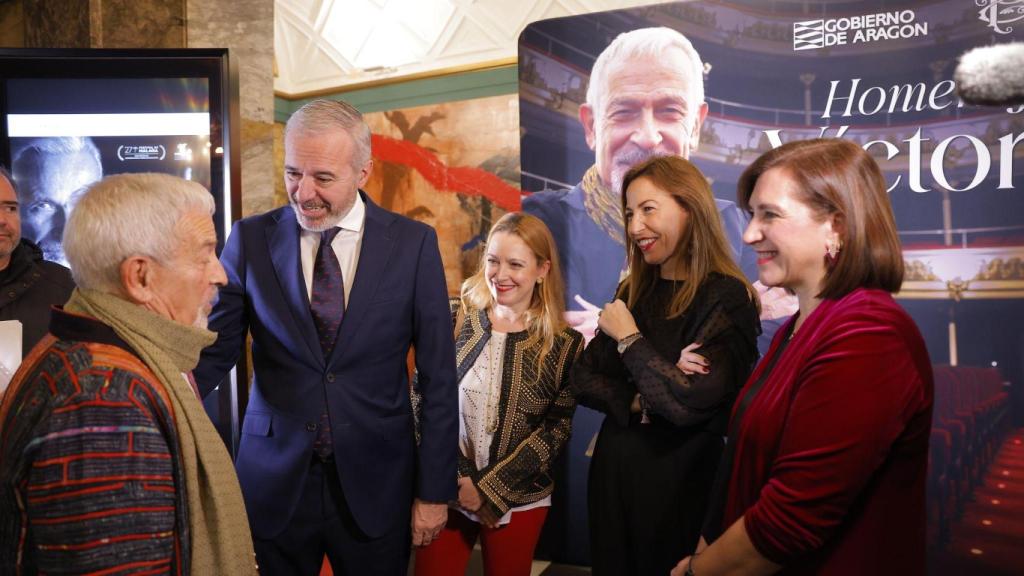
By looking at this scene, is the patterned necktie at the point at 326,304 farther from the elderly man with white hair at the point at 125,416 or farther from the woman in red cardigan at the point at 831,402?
the woman in red cardigan at the point at 831,402

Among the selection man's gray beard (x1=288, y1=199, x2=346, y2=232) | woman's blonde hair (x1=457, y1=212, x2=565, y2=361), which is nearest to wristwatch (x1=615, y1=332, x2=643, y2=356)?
woman's blonde hair (x1=457, y1=212, x2=565, y2=361)

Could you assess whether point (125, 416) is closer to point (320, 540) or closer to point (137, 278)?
point (137, 278)

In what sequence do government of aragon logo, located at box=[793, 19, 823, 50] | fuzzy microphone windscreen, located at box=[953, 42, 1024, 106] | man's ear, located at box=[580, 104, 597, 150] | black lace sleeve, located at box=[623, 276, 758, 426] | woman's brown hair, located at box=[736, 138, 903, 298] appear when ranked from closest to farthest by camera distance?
fuzzy microphone windscreen, located at box=[953, 42, 1024, 106] → woman's brown hair, located at box=[736, 138, 903, 298] → black lace sleeve, located at box=[623, 276, 758, 426] → government of aragon logo, located at box=[793, 19, 823, 50] → man's ear, located at box=[580, 104, 597, 150]

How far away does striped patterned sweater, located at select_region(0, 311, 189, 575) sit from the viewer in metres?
1.18

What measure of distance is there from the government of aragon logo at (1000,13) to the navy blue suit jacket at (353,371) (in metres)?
2.35

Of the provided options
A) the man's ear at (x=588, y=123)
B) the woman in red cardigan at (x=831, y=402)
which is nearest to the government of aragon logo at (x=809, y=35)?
the man's ear at (x=588, y=123)

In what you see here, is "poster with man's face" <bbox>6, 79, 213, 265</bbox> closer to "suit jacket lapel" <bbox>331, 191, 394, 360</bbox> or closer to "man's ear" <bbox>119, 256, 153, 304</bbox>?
"suit jacket lapel" <bbox>331, 191, 394, 360</bbox>

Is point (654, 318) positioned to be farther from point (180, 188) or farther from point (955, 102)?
point (955, 102)

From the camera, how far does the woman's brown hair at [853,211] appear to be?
149 centimetres

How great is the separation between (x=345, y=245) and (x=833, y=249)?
4.28 ft

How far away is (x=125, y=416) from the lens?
1.23 metres

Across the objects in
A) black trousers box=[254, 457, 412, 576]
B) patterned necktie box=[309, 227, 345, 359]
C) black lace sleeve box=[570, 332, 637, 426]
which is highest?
patterned necktie box=[309, 227, 345, 359]

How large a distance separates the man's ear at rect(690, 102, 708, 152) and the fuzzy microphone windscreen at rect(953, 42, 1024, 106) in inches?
119

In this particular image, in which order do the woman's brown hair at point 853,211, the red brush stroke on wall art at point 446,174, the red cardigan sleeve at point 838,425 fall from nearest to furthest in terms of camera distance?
the red cardigan sleeve at point 838,425 → the woman's brown hair at point 853,211 → the red brush stroke on wall art at point 446,174
